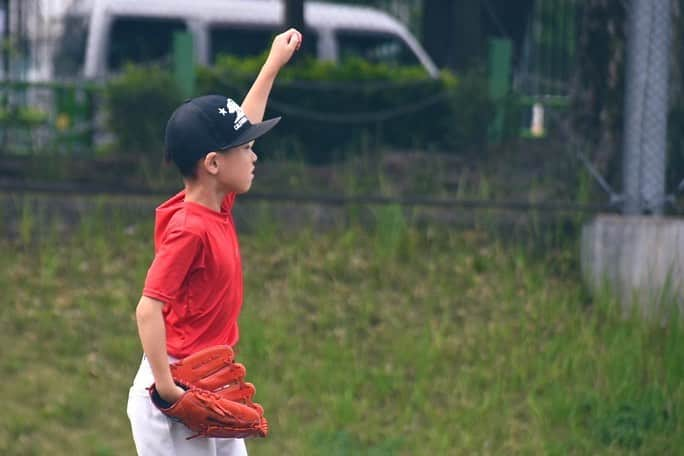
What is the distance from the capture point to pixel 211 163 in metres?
3.17

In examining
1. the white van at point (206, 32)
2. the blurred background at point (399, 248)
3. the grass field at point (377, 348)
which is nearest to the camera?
the grass field at point (377, 348)

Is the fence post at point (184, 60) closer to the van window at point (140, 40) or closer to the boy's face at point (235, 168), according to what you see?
the van window at point (140, 40)

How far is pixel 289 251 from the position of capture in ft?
23.5

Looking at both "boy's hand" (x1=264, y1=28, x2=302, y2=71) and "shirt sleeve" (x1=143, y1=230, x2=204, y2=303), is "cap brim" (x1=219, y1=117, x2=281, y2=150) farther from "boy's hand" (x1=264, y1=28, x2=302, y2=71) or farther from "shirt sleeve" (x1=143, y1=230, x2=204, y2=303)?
"boy's hand" (x1=264, y1=28, x2=302, y2=71)

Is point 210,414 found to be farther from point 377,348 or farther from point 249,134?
point 377,348

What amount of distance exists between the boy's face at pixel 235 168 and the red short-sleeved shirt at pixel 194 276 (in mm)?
95

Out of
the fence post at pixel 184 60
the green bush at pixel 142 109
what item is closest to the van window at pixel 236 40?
the fence post at pixel 184 60

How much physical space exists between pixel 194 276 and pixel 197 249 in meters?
0.09

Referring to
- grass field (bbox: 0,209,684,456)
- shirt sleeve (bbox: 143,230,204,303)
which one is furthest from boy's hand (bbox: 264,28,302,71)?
grass field (bbox: 0,209,684,456)

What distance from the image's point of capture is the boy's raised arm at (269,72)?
369cm

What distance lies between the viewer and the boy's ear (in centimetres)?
315

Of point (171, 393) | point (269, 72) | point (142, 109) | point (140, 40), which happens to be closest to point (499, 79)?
point (142, 109)

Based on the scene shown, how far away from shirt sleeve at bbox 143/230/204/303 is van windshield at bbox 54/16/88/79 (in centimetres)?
978

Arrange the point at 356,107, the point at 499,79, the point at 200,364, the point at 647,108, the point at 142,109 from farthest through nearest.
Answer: the point at 499,79 < the point at 356,107 < the point at 142,109 < the point at 647,108 < the point at 200,364
